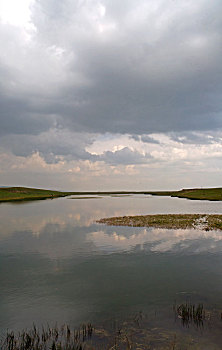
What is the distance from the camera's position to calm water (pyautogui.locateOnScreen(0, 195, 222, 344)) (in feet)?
51.1

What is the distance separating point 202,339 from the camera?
11945 mm

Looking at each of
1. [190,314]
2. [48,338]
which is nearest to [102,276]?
[190,314]

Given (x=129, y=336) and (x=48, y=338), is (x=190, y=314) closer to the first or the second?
(x=129, y=336)

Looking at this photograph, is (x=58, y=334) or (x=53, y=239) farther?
(x=53, y=239)

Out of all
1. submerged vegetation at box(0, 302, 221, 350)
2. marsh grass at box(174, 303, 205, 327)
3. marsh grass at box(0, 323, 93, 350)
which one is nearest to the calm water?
marsh grass at box(174, 303, 205, 327)

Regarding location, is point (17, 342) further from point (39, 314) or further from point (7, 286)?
point (7, 286)

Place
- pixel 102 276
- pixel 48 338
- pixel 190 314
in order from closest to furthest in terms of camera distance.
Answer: pixel 48 338
pixel 190 314
pixel 102 276

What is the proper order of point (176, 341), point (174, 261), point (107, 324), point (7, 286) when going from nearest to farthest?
point (176, 341)
point (107, 324)
point (7, 286)
point (174, 261)

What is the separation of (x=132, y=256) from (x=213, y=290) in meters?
11.0

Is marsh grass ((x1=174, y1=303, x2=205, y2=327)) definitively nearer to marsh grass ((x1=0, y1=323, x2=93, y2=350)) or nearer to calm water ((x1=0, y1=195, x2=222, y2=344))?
calm water ((x1=0, y1=195, x2=222, y2=344))

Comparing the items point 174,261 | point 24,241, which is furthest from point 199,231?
point 24,241

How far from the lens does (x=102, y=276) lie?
21.7 m

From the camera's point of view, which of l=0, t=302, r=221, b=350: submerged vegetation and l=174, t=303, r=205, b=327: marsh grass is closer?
l=0, t=302, r=221, b=350: submerged vegetation

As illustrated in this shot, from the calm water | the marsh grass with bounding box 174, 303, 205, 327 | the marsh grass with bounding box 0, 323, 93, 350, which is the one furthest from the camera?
the calm water
